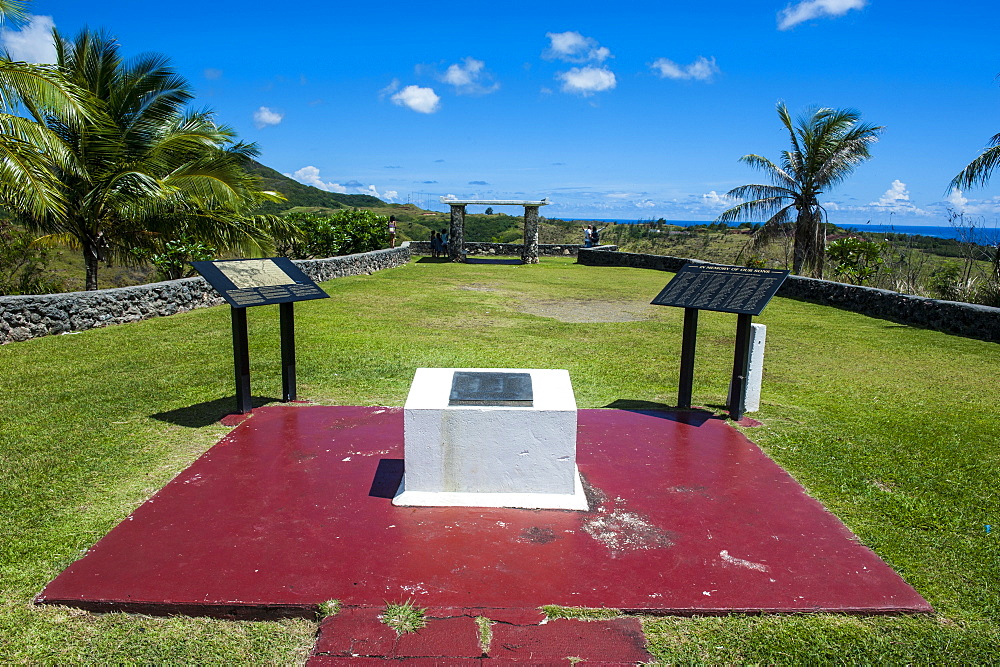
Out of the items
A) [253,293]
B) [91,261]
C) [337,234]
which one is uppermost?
[337,234]

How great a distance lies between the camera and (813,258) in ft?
62.7

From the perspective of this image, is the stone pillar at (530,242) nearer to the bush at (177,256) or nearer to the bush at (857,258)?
the bush at (857,258)

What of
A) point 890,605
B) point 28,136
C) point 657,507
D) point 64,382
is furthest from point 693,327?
point 28,136

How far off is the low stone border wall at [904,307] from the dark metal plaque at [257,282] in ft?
30.7

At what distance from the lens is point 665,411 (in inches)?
242

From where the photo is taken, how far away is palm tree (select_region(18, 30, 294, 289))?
11250mm

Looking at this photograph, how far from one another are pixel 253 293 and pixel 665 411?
3727 mm

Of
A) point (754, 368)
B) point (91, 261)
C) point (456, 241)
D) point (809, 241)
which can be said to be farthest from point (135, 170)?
point (809, 241)

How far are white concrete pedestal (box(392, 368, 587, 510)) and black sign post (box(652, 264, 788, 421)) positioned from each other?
222 centimetres

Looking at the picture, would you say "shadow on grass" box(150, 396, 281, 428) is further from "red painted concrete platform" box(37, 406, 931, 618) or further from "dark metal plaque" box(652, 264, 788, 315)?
"dark metal plaque" box(652, 264, 788, 315)

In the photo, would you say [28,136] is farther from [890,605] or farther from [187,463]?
[890,605]

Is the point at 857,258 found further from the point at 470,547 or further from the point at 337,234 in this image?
the point at 470,547

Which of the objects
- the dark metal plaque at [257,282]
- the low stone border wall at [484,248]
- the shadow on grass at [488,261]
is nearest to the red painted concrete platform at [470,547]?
the dark metal plaque at [257,282]

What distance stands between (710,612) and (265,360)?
619cm
